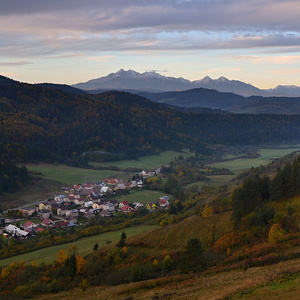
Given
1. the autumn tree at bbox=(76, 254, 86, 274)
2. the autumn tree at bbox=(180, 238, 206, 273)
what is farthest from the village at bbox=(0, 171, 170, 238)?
the autumn tree at bbox=(180, 238, 206, 273)

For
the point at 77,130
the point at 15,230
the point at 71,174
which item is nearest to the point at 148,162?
the point at 71,174

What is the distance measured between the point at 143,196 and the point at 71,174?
105 feet

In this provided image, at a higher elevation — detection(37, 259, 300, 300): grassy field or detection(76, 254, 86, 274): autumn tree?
detection(37, 259, 300, 300): grassy field

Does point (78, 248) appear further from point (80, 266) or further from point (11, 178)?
point (11, 178)

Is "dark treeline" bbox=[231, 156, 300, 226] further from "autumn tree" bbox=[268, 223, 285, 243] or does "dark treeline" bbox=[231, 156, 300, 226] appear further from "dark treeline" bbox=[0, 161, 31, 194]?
"dark treeline" bbox=[0, 161, 31, 194]

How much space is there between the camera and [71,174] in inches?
4131

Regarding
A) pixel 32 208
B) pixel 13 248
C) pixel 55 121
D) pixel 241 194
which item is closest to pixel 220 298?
pixel 241 194

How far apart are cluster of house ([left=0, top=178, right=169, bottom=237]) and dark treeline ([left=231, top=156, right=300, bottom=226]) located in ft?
105

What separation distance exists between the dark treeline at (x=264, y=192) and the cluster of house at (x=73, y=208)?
32.0 metres

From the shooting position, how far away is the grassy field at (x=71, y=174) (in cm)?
9954

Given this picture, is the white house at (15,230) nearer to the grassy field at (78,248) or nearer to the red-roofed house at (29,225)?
the red-roofed house at (29,225)

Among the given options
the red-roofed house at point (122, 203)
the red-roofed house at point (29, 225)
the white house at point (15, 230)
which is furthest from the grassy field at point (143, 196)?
the white house at point (15, 230)

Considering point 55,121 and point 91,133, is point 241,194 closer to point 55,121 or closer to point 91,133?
point 91,133

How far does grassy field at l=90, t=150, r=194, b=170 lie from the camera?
125m
